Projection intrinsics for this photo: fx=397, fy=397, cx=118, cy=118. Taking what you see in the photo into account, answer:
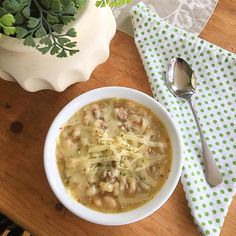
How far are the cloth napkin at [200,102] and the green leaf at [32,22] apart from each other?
0.32 metres

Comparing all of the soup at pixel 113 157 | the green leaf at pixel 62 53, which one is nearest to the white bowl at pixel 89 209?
the soup at pixel 113 157

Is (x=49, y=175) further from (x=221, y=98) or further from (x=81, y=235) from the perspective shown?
(x=221, y=98)

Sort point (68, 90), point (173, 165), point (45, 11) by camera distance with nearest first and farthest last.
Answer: point (45, 11) → point (173, 165) → point (68, 90)

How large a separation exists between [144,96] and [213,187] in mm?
223

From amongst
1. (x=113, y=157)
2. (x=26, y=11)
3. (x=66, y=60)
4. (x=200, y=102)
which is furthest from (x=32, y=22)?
(x=200, y=102)

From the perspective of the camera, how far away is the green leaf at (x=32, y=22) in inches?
23.8

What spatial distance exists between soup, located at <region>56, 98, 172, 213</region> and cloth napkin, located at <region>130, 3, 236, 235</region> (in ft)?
0.25

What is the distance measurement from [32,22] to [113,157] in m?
0.28

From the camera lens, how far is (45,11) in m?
0.63

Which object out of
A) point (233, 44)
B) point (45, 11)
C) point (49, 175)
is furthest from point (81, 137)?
point (233, 44)

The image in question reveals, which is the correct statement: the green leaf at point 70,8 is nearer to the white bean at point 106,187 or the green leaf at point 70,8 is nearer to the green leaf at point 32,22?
the green leaf at point 32,22

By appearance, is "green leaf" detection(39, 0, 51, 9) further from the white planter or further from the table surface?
the table surface

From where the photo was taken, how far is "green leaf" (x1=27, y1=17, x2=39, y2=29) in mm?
605

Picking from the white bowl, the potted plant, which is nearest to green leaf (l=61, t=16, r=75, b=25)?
the potted plant
